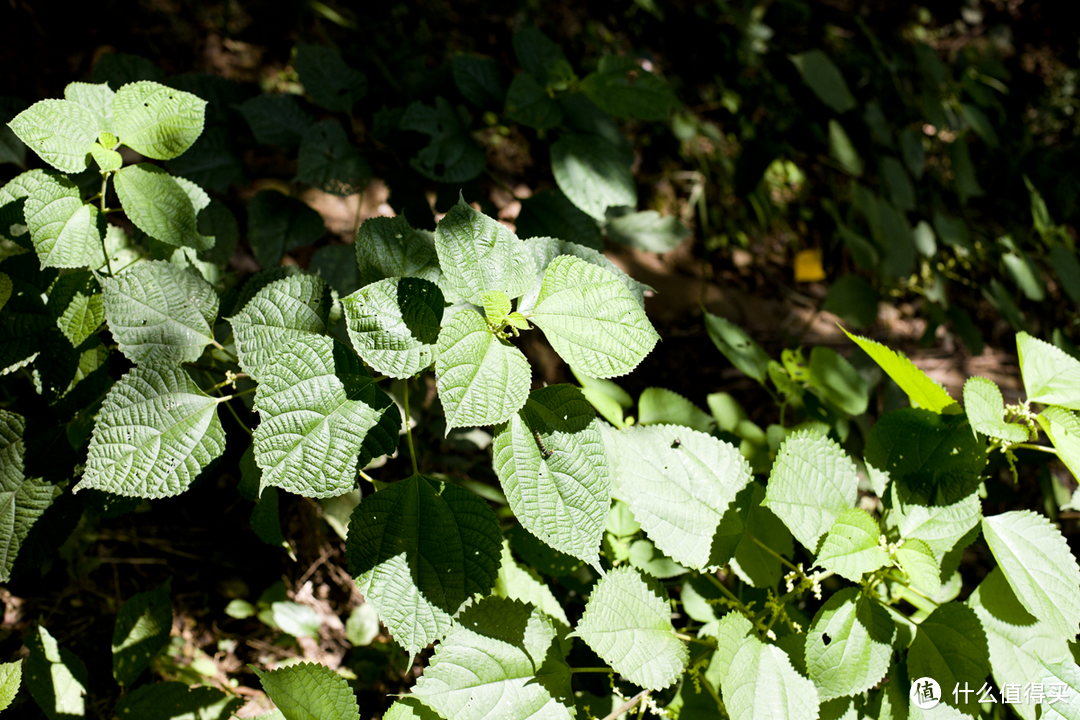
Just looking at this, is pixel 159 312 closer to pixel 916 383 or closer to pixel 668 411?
pixel 668 411

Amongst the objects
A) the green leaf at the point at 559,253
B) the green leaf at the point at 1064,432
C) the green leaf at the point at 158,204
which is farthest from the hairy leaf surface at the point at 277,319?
the green leaf at the point at 1064,432

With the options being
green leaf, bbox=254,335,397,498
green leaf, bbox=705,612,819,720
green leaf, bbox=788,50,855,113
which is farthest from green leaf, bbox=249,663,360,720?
green leaf, bbox=788,50,855,113

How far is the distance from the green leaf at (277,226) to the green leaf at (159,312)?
1.86 feet

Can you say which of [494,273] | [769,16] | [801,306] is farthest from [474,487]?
[769,16]

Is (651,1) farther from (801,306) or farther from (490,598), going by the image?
(490,598)

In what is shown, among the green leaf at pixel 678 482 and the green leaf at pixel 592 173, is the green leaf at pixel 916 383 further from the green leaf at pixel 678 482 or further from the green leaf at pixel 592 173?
the green leaf at pixel 592 173

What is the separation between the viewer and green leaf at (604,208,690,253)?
2.33 m

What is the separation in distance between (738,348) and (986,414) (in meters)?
0.74

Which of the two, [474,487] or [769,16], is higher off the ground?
[769,16]

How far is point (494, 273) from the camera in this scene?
3.63 ft

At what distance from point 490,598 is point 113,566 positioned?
1.26m

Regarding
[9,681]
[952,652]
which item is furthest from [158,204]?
[952,652]

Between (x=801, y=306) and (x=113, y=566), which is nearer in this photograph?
(x=113, y=566)

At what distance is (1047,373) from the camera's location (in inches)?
55.4
